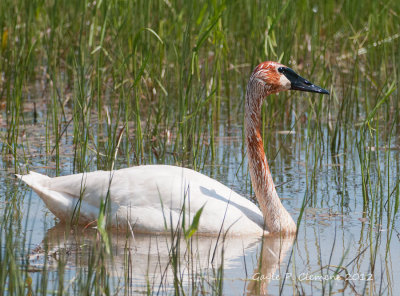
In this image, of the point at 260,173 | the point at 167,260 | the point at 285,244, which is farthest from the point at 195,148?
the point at 167,260

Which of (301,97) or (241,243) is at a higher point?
(301,97)

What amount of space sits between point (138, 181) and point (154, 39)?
A: 3.35 metres

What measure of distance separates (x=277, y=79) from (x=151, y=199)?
1.37 metres

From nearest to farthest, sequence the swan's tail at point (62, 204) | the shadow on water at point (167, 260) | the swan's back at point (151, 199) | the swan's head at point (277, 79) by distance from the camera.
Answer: the shadow on water at point (167, 260)
the swan's back at point (151, 199)
the swan's tail at point (62, 204)
the swan's head at point (277, 79)

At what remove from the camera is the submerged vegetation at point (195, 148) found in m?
5.18

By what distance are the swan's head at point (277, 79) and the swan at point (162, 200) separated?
0.61 meters

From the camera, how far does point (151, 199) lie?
21.2 ft

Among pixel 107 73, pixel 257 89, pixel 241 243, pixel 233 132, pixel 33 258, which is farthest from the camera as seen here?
pixel 107 73

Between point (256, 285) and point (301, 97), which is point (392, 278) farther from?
point (301, 97)

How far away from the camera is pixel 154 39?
9.60 metres

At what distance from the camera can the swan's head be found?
694 cm

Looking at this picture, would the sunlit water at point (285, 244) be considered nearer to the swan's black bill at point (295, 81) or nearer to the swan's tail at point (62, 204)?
the swan's tail at point (62, 204)

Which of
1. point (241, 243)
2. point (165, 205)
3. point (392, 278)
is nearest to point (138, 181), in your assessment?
point (165, 205)

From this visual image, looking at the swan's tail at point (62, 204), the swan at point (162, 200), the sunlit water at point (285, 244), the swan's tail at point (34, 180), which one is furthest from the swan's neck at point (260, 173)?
the swan's tail at point (34, 180)
